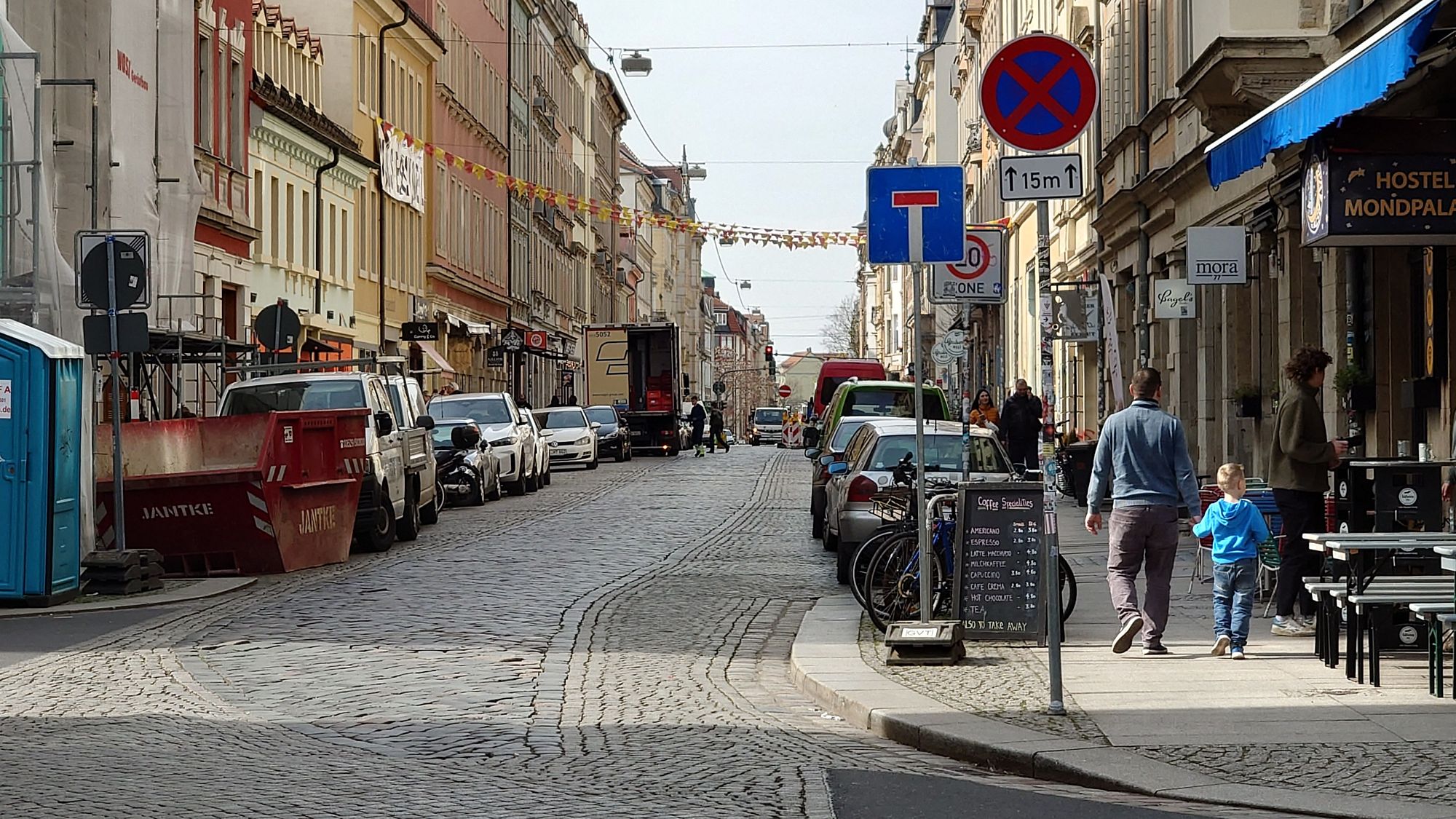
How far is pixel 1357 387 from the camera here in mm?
19594

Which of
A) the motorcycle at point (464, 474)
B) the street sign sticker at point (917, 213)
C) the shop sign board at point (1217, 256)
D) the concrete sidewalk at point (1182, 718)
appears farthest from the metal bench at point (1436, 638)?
the motorcycle at point (464, 474)

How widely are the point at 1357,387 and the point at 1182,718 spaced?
1077cm

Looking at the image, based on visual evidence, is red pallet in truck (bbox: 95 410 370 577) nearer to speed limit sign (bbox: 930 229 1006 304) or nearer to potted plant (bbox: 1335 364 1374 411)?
speed limit sign (bbox: 930 229 1006 304)

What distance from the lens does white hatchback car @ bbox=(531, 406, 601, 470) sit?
1834 inches

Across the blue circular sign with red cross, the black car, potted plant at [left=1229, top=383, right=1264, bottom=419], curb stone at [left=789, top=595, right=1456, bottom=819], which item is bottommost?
curb stone at [left=789, top=595, right=1456, bottom=819]

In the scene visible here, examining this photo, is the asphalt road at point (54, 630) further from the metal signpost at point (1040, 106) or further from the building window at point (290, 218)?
the building window at point (290, 218)

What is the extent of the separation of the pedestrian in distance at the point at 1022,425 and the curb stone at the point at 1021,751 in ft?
67.2

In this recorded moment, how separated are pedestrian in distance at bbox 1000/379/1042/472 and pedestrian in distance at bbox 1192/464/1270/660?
1953cm

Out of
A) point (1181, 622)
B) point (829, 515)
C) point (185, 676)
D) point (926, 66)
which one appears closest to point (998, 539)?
point (1181, 622)

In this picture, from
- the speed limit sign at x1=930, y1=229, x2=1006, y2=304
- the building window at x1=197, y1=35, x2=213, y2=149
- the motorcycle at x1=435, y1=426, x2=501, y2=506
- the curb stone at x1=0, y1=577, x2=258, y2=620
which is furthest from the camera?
the building window at x1=197, y1=35, x2=213, y2=149

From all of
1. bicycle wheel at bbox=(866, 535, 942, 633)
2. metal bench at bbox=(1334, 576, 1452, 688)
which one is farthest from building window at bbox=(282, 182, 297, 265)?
metal bench at bbox=(1334, 576, 1452, 688)

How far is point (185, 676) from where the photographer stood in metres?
11.8

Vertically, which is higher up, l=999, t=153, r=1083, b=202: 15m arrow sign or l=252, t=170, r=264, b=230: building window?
l=252, t=170, r=264, b=230: building window

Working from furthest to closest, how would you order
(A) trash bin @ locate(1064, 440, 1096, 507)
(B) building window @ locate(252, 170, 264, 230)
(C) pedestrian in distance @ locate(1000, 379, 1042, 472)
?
(B) building window @ locate(252, 170, 264, 230) < (C) pedestrian in distance @ locate(1000, 379, 1042, 472) < (A) trash bin @ locate(1064, 440, 1096, 507)
